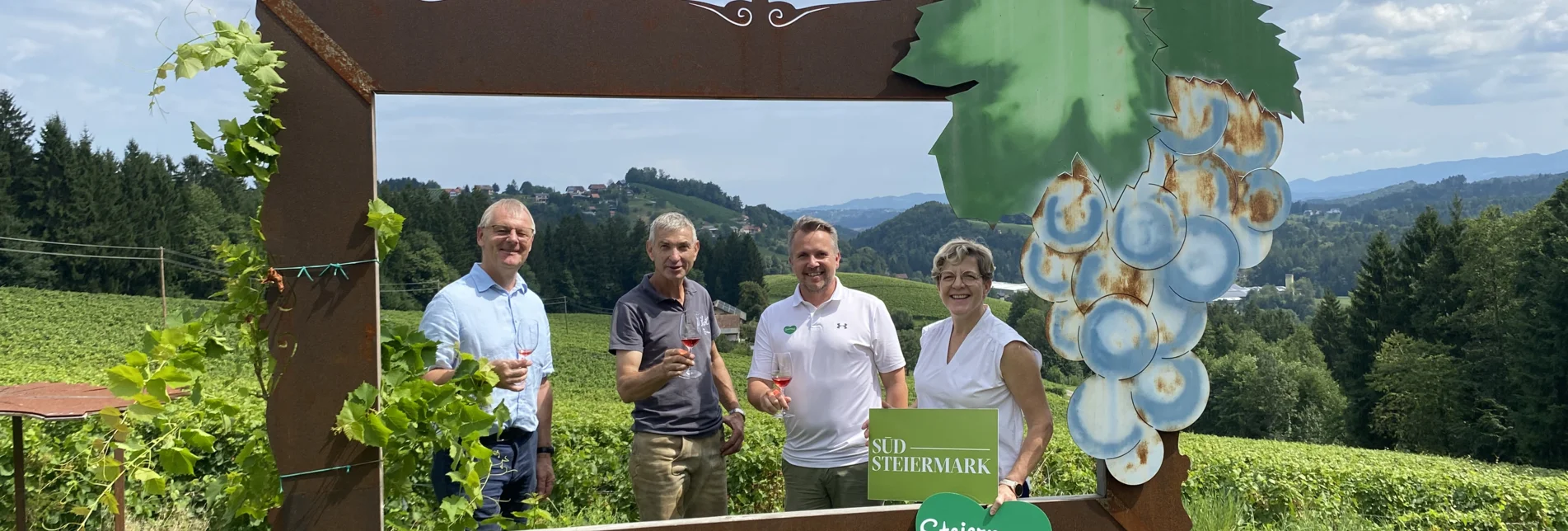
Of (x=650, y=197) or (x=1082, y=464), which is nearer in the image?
(x=1082, y=464)

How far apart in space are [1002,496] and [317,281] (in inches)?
79.2

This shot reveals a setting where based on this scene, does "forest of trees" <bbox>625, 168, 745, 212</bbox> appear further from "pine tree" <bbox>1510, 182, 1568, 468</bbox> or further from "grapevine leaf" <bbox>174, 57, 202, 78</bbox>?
"pine tree" <bbox>1510, 182, 1568, 468</bbox>

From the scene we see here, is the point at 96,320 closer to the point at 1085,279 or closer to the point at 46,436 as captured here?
the point at 46,436

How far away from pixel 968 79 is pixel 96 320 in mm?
27639

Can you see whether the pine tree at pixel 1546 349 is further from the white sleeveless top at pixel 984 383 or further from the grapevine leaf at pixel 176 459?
the grapevine leaf at pixel 176 459

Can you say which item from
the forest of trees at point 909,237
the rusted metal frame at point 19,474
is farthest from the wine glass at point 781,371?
the forest of trees at point 909,237

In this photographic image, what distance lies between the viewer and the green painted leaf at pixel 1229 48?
2.88 m

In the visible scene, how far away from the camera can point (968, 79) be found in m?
2.74

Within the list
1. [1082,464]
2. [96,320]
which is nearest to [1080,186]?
[1082,464]

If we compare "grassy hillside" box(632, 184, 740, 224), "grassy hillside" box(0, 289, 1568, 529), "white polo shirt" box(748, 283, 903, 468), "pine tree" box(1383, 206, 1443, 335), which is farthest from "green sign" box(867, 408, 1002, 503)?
"pine tree" box(1383, 206, 1443, 335)

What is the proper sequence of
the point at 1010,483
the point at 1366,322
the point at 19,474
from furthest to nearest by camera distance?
the point at 1366,322 → the point at 19,474 → the point at 1010,483

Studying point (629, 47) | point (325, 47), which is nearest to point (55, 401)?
point (325, 47)

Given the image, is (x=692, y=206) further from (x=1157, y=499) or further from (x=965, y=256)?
(x=1157, y=499)

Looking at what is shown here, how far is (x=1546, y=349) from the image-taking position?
30031 millimetres
